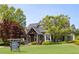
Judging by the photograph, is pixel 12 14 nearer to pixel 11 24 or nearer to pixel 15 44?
Result: pixel 11 24

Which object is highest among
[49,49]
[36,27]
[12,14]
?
[12,14]

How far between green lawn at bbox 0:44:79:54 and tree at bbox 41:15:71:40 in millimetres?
171

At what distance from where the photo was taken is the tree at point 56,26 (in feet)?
51.7

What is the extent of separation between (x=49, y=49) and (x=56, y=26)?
39 centimetres

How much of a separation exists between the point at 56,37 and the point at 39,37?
270mm

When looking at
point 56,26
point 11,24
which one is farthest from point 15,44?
point 56,26

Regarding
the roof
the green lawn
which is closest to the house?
the roof

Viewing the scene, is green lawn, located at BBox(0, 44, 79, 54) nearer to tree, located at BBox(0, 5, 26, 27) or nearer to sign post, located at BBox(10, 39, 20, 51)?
sign post, located at BBox(10, 39, 20, 51)

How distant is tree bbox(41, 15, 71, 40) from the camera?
15.8m

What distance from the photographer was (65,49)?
621 inches

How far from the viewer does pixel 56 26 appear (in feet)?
51.9

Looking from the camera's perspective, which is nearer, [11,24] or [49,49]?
[49,49]
